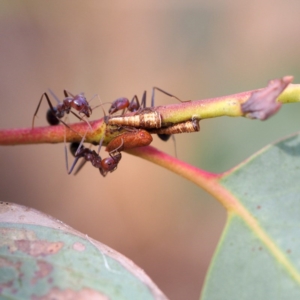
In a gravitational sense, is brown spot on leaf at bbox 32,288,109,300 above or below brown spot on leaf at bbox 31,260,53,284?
below

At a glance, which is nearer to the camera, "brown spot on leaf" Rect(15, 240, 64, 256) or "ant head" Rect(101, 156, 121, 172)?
"brown spot on leaf" Rect(15, 240, 64, 256)

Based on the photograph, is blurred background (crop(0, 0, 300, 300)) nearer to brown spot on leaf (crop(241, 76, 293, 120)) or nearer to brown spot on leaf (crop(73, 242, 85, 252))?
brown spot on leaf (crop(241, 76, 293, 120))

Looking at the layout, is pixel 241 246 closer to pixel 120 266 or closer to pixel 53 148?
pixel 120 266

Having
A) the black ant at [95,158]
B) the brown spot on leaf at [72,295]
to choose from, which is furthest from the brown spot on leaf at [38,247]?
the black ant at [95,158]

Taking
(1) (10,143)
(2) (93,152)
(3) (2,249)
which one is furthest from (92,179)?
(3) (2,249)

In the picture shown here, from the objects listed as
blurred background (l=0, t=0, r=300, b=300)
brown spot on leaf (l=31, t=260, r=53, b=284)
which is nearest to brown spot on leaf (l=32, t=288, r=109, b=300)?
brown spot on leaf (l=31, t=260, r=53, b=284)

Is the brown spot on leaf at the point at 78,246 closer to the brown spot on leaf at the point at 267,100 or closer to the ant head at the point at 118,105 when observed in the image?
the brown spot on leaf at the point at 267,100
